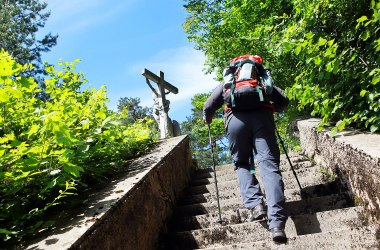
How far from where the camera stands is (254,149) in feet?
11.8

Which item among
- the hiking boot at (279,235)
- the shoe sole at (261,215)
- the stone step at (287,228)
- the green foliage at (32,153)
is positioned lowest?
the stone step at (287,228)

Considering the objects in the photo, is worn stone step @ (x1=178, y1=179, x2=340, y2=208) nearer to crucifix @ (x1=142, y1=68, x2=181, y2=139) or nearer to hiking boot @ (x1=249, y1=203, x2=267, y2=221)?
hiking boot @ (x1=249, y1=203, x2=267, y2=221)

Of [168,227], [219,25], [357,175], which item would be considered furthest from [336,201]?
[219,25]

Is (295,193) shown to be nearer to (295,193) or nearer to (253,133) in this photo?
(295,193)

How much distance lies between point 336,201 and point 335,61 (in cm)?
155

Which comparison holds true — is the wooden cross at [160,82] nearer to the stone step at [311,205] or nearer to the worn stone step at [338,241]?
the stone step at [311,205]

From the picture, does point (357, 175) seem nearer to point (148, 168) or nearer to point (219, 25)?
point (148, 168)

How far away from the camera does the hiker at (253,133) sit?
3.35 m

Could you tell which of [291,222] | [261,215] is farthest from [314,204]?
[261,215]

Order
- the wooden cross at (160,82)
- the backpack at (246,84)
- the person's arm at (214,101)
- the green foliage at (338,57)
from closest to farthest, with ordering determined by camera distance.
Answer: the green foliage at (338,57)
the backpack at (246,84)
the person's arm at (214,101)
the wooden cross at (160,82)

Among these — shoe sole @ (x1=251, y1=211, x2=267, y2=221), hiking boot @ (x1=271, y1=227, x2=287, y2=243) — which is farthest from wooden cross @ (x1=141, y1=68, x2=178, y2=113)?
hiking boot @ (x1=271, y1=227, x2=287, y2=243)

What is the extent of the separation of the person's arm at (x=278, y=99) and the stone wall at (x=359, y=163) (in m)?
0.69

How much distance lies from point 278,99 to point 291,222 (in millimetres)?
1298

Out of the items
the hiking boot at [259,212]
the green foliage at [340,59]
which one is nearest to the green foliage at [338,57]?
the green foliage at [340,59]
